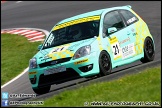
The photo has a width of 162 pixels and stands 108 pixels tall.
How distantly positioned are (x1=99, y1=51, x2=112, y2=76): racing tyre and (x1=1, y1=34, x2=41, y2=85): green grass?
13.3ft

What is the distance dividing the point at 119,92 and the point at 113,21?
4788 mm

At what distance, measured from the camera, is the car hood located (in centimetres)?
1220

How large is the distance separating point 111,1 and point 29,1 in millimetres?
7501

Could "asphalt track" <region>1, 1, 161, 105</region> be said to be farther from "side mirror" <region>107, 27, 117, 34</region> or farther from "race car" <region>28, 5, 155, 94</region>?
"side mirror" <region>107, 27, 117, 34</region>

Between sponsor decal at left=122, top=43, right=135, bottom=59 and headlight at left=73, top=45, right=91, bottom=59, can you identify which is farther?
sponsor decal at left=122, top=43, right=135, bottom=59

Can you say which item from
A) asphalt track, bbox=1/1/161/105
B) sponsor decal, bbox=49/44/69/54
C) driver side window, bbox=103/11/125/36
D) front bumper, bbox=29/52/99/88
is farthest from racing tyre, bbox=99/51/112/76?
asphalt track, bbox=1/1/161/105

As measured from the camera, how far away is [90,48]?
12.3 metres

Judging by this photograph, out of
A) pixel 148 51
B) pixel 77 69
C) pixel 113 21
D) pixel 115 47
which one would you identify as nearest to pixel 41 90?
pixel 77 69

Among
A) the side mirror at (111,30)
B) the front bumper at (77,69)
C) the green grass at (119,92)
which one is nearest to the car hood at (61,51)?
the front bumper at (77,69)

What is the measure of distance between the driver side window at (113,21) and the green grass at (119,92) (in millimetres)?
2599

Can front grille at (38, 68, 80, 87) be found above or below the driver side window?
below

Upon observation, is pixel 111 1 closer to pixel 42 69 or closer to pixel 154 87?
pixel 42 69

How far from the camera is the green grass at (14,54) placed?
16.8 meters

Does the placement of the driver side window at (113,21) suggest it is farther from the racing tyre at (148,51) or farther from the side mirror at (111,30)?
the racing tyre at (148,51)
